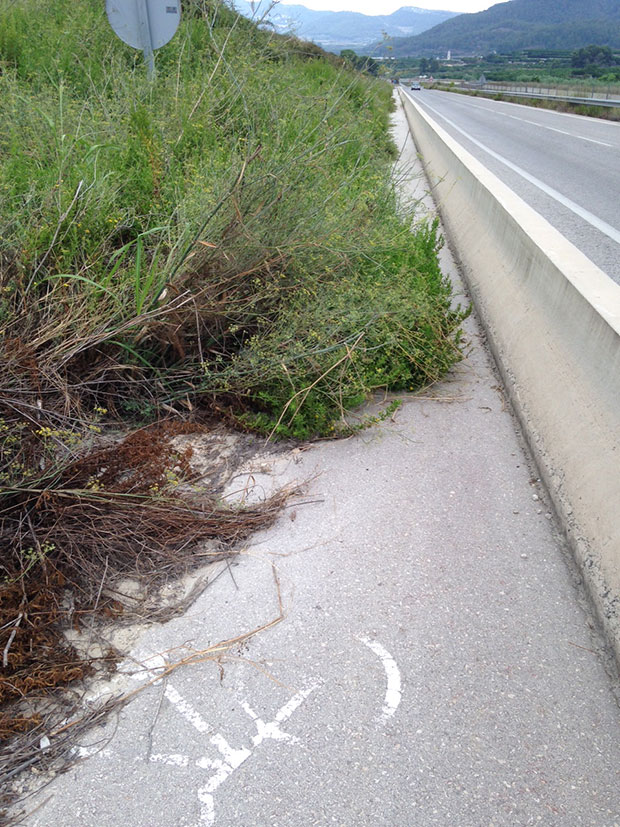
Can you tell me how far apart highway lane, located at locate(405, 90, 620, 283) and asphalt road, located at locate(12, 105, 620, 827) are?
3.83m

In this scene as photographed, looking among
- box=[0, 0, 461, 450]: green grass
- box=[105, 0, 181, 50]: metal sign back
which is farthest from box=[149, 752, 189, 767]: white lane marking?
box=[105, 0, 181, 50]: metal sign back

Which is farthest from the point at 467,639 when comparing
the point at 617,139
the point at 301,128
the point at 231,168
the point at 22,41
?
the point at 617,139

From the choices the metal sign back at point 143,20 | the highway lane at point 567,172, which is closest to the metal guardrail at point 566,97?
the highway lane at point 567,172

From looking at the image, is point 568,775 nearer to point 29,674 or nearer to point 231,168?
point 29,674

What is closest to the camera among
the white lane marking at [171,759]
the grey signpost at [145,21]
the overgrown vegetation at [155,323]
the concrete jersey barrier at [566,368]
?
the white lane marking at [171,759]

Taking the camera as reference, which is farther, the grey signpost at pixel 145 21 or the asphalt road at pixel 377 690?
the grey signpost at pixel 145 21

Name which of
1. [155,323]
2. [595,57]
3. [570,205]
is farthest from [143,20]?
[595,57]

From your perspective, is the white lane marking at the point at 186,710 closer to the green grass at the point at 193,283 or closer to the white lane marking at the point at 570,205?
the green grass at the point at 193,283

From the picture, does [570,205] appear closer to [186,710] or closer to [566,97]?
[186,710]

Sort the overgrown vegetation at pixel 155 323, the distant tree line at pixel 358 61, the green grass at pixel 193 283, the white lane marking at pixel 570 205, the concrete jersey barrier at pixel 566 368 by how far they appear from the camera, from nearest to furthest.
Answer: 1. the concrete jersey barrier at pixel 566 368
2. the overgrown vegetation at pixel 155 323
3. the green grass at pixel 193 283
4. the white lane marking at pixel 570 205
5. the distant tree line at pixel 358 61

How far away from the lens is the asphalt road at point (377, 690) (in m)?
1.85

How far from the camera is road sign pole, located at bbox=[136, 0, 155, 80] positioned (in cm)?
585

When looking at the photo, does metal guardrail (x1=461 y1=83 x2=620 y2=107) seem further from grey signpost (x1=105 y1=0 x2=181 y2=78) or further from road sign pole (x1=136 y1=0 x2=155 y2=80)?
road sign pole (x1=136 y1=0 x2=155 y2=80)

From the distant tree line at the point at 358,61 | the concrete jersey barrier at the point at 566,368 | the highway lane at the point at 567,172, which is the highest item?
the distant tree line at the point at 358,61
